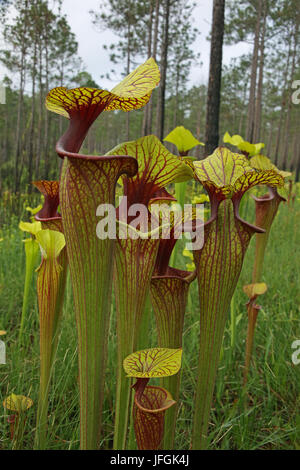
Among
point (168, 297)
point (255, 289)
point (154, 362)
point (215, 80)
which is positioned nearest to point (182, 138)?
point (255, 289)

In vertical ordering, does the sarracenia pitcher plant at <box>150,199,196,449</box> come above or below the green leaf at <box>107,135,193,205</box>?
below

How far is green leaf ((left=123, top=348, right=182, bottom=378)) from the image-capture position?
1.77ft

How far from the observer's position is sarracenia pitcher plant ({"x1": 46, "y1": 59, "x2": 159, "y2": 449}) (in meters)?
0.49

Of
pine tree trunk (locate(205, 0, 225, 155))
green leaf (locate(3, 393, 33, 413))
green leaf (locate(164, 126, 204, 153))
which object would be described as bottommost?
green leaf (locate(3, 393, 33, 413))

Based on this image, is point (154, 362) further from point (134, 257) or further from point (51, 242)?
point (51, 242)

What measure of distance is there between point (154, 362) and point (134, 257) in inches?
7.4

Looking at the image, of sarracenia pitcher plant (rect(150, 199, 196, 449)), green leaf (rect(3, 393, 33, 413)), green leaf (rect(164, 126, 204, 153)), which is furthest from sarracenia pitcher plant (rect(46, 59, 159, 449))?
green leaf (rect(164, 126, 204, 153))

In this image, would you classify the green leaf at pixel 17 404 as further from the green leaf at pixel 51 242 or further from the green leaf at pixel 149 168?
the green leaf at pixel 149 168

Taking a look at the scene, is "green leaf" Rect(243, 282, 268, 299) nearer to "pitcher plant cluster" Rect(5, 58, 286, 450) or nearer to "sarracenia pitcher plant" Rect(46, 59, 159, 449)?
"pitcher plant cluster" Rect(5, 58, 286, 450)

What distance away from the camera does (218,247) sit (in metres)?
0.64

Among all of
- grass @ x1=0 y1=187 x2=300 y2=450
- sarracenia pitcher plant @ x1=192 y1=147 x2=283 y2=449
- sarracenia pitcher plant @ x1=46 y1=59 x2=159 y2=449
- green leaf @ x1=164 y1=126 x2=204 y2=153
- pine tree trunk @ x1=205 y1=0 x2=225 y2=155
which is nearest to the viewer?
sarracenia pitcher plant @ x1=46 y1=59 x2=159 y2=449

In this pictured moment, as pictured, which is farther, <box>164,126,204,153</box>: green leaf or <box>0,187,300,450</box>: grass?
<box>164,126,204,153</box>: green leaf

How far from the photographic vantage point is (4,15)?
29.1 feet

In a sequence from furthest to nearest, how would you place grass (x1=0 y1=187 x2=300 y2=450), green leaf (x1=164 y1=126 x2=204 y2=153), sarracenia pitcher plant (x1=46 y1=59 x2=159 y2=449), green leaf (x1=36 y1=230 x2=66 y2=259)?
green leaf (x1=164 y1=126 x2=204 y2=153) < grass (x1=0 y1=187 x2=300 y2=450) < green leaf (x1=36 y1=230 x2=66 y2=259) < sarracenia pitcher plant (x1=46 y1=59 x2=159 y2=449)
